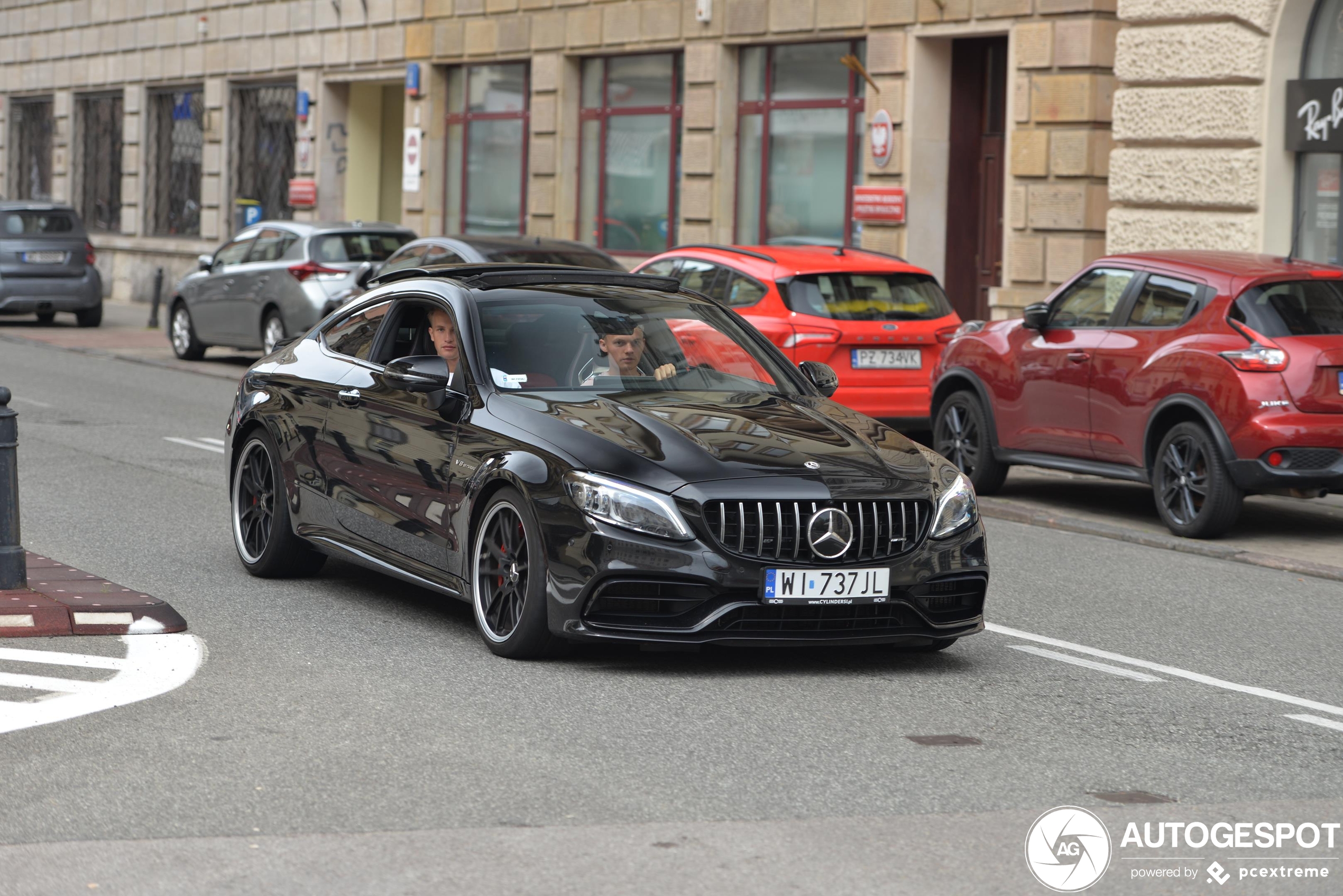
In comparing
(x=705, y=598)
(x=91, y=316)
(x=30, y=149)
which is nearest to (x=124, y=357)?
(x=91, y=316)

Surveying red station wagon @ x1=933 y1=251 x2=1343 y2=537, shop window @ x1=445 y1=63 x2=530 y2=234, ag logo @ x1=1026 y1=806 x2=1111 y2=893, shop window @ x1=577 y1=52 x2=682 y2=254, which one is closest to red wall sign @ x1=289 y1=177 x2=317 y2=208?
shop window @ x1=445 y1=63 x2=530 y2=234

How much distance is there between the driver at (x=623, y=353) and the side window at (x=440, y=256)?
10.7m

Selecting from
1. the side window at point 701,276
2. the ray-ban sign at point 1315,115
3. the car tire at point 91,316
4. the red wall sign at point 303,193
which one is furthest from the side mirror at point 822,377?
the red wall sign at point 303,193

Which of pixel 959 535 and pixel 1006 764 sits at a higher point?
pixel 959 535

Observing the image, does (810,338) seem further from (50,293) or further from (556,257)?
(50,293)

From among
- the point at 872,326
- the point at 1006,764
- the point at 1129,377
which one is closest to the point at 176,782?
the point at 1006,764

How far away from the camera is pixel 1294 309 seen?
1168 centimetres

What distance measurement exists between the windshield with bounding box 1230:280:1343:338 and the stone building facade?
670 cm

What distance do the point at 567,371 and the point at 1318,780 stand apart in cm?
326

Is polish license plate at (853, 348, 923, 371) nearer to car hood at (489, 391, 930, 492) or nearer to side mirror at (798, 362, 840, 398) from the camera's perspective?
side mirror at (798, 362, 840, 398)

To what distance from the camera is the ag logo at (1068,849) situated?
488cm

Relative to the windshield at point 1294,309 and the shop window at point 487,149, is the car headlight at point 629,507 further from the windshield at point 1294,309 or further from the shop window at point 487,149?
the shop window at point 487,149

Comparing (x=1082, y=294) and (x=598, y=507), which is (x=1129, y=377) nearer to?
(x=1082, y=294)

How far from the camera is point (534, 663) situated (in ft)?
23.8
